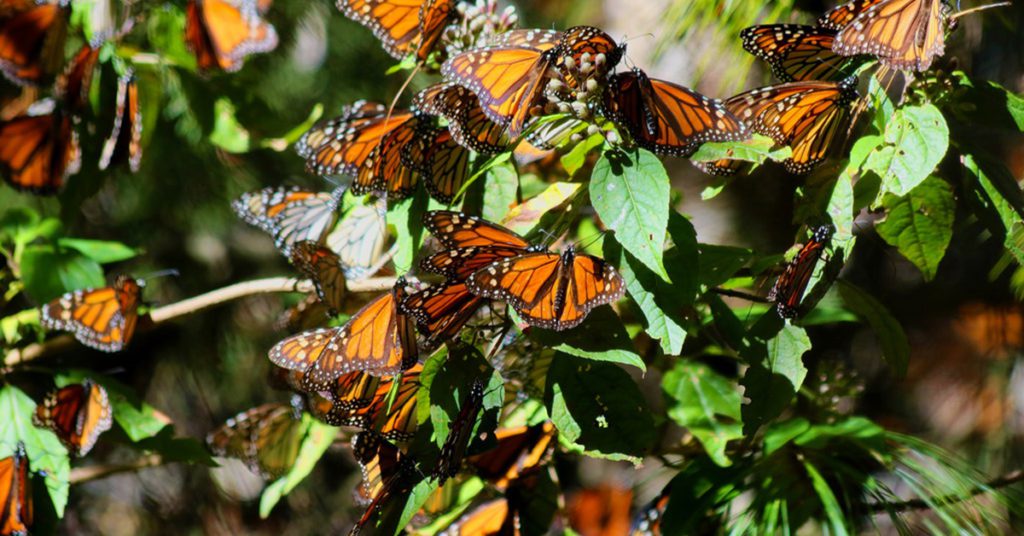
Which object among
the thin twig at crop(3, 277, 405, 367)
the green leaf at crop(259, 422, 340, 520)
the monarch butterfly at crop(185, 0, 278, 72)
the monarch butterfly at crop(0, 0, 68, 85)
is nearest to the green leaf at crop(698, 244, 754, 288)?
the thin twig at crop(3, 277, 405, 367)

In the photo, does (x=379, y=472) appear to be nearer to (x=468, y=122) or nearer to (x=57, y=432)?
(x=468, y=122)

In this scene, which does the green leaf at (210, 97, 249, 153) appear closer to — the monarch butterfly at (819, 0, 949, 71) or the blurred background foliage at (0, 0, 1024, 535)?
the blurred background foliage at (0, 0, 1024, 535)

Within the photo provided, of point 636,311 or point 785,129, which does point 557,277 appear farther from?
point 785,129

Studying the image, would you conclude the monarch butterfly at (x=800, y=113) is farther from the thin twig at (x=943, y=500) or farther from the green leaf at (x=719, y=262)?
the thin twig at (x=943, y=500)

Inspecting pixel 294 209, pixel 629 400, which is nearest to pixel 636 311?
pixel 629 400

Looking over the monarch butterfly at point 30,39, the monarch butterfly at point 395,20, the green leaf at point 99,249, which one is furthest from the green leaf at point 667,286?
the monarch butterfly at point 30,39
